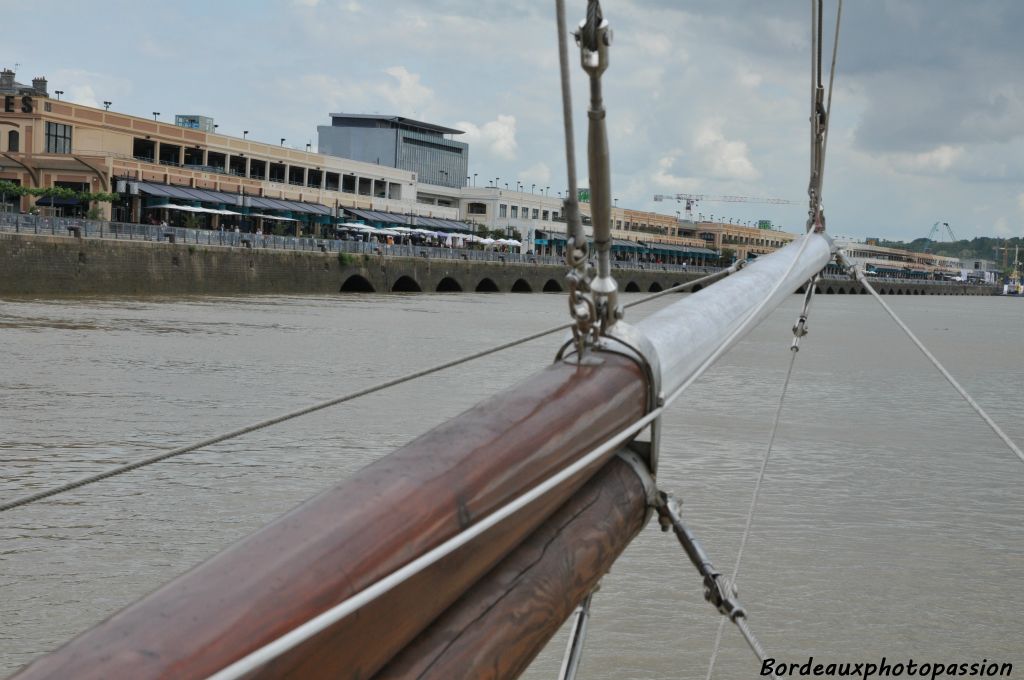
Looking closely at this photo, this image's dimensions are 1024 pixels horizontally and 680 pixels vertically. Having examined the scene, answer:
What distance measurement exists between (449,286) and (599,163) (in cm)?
5226

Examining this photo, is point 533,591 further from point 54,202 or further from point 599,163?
point 54,202

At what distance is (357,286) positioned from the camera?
4762cm

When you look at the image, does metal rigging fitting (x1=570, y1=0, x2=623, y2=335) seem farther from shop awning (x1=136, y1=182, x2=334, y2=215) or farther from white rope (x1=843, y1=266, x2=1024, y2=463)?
shop awning (x1=136, y1=182, x2=334, y2=215)

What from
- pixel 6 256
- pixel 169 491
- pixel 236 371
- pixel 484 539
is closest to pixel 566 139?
pixel 484 539

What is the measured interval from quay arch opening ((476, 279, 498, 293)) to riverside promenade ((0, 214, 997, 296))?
3.1 inches

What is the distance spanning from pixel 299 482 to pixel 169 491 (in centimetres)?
94

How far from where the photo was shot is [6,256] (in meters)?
30.1

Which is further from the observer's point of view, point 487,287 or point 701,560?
point 487,287

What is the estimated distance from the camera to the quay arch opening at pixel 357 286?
46656mm

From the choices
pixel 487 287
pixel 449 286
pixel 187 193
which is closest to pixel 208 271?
pixel 187 193

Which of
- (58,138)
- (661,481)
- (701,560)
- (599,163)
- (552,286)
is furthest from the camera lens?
(552,286)

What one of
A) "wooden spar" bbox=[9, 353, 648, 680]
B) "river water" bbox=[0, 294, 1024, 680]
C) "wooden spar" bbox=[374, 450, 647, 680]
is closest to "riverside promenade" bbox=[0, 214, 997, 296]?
"river water" bbox=[0, 294, 1024, 680]

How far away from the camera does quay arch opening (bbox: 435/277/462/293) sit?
53219mm

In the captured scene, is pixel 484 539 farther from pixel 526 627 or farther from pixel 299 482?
pixel 299 482
